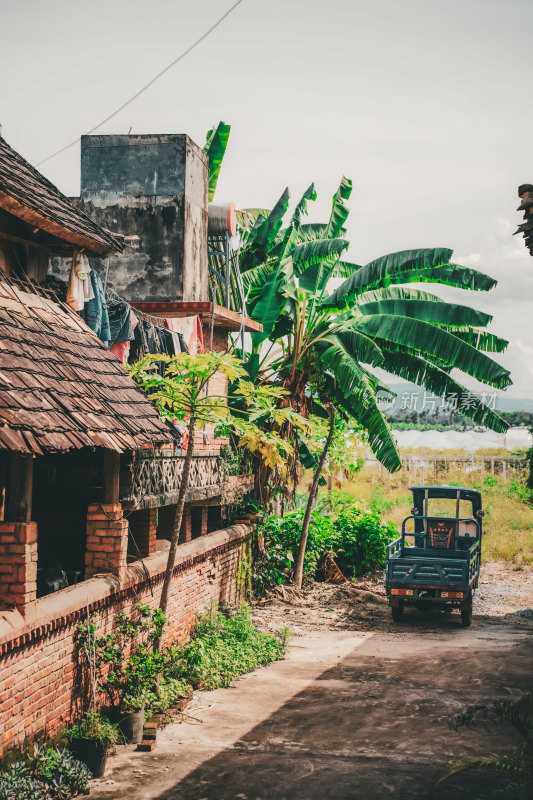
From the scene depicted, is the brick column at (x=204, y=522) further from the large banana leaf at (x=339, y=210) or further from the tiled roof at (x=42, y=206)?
the large banana leaf at (x=339, y=210)

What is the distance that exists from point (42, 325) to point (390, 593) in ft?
28.6

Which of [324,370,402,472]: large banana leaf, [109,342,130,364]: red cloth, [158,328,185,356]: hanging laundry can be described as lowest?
[324,370,402,472]: large banana leaf

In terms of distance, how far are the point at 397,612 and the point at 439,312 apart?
5.64 m

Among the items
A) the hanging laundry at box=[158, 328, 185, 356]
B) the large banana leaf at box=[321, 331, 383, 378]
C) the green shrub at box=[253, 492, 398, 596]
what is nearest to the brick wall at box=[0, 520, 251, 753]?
the hanging laundry at box=[158, 328, 185, 356]

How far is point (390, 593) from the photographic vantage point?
14.2 meters

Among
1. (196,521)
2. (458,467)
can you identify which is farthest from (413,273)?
(458,467)

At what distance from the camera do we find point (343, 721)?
873 centimetres

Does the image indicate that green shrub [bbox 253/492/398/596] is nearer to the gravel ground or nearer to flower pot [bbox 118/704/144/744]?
the gravel ground

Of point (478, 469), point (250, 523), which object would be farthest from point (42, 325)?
point (478, 469)

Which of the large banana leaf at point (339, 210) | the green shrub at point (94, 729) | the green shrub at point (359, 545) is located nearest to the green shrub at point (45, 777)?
the green shrub at point (94, 729)

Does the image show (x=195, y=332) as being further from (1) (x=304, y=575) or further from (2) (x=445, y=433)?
(2) (x=445, y=433)

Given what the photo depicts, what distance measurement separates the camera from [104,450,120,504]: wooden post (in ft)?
28.8

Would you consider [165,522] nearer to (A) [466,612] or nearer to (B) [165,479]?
(B) [165,479]

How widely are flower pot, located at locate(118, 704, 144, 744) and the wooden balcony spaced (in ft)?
7.43
